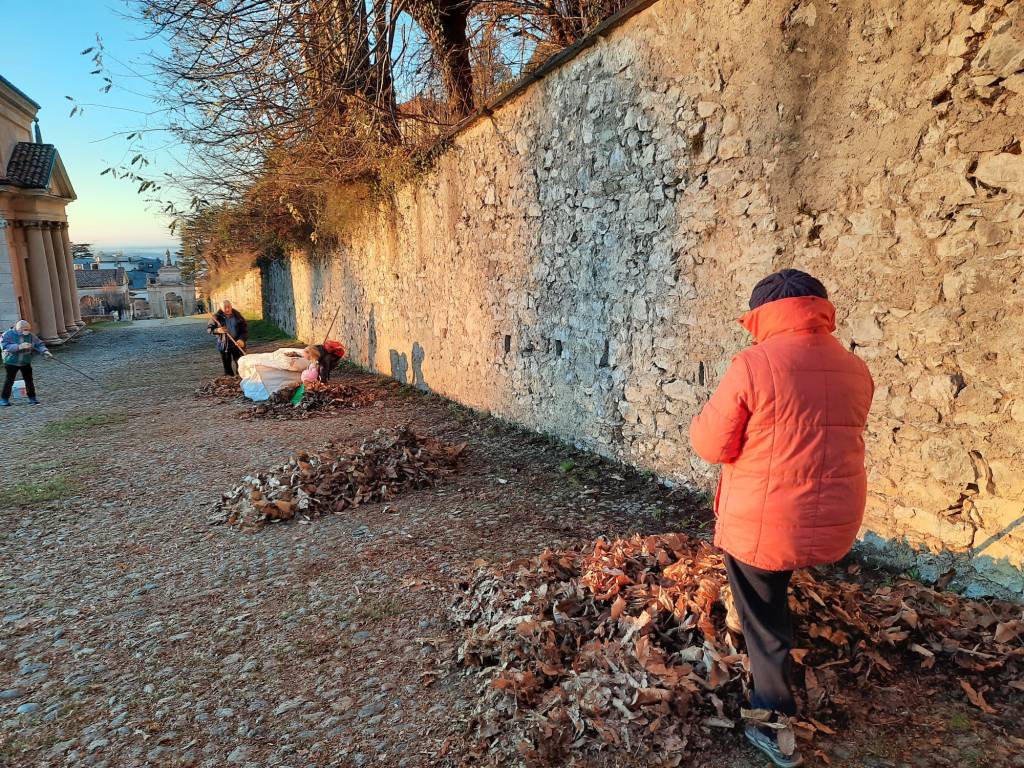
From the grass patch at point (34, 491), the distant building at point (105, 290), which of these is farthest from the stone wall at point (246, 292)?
the distant building at point (105, 290)

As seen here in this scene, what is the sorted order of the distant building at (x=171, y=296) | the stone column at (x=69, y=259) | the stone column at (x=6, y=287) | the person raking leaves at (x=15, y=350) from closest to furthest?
the person raking leaves at (x=15, y=350) < the stone column at (x=6, y=287) < the stone column at (x=69, y=259) < the distant building at (x=171, y=296)

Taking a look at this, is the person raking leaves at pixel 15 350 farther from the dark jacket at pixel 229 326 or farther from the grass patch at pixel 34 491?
the grass patch at pixel 34 491

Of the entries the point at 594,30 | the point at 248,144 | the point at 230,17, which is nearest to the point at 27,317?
the point at 248,144

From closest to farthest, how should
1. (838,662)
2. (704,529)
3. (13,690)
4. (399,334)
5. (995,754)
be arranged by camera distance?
(995,754)
(838,662)
(13,690)
(704,529)
(399,334)

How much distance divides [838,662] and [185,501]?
5.41 meters

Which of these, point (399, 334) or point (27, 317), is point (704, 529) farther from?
point (27, 317)

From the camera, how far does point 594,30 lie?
5305 mm

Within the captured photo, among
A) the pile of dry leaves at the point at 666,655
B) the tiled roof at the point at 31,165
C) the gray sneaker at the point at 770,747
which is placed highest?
the tiled roof at the point at 31,165

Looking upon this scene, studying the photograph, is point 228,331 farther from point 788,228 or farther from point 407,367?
point 788,228

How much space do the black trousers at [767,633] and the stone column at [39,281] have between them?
26872mm

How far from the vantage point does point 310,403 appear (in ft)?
30.7

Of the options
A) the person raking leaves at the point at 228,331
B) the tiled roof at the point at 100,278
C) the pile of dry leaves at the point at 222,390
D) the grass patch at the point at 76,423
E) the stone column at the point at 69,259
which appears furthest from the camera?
the tiled roof at the point at 100,278

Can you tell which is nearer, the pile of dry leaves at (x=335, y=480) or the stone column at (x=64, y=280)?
the pile of dry leaves at (x=335, y=480)

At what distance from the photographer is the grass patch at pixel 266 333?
65.4 feet
